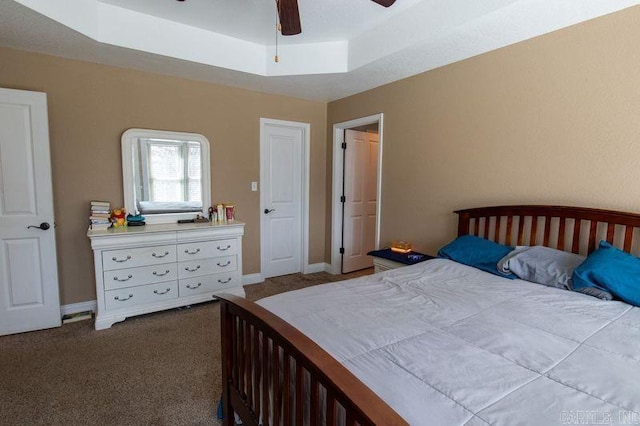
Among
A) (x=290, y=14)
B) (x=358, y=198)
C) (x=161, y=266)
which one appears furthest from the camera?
(x=358, y=198)

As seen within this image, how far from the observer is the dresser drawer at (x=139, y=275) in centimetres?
286

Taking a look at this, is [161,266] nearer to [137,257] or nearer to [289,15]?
[137,257]

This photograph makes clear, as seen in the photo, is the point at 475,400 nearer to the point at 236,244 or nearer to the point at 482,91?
the point at 482,91

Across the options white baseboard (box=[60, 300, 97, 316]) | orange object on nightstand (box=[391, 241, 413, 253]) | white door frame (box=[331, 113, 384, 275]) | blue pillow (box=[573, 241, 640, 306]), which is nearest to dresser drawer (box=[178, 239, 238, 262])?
white baseboard (box=[60, 300, 97, 316])

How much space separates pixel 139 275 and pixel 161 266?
0.65 ft

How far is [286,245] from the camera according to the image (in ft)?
14.7

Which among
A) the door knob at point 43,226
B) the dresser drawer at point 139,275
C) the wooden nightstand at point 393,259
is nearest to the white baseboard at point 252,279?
the dresser drawer at point 139,275

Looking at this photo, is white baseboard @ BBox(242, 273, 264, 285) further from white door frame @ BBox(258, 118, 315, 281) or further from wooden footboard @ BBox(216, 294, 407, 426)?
wooden footboard @ BBox(216, 294, 407, 426)

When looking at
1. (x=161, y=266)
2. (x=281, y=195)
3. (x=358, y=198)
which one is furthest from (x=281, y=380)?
(x=358, y=198)

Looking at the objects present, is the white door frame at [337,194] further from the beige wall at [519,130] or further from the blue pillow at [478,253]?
the blue pillow at [478,253]

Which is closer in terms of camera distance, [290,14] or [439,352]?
[439,352]

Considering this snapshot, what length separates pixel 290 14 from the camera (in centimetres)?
201

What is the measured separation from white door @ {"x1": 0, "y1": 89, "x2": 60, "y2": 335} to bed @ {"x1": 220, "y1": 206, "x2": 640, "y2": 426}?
2.23m

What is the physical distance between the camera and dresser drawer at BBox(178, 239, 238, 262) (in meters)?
3.21
